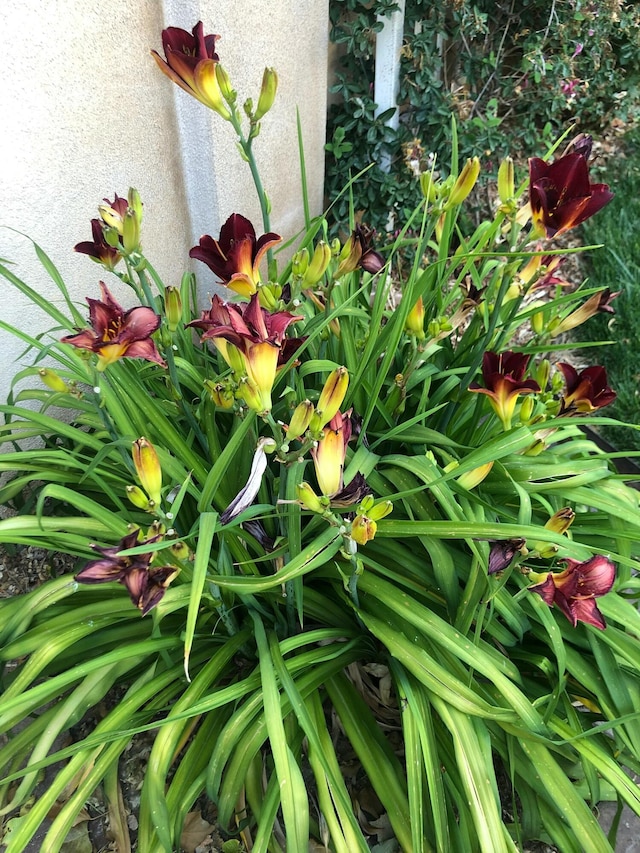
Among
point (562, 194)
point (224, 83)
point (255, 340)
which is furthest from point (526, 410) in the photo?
point (224, 83)

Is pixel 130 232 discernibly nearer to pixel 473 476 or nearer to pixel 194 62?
pixel 194 62

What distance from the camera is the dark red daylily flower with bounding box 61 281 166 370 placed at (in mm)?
812

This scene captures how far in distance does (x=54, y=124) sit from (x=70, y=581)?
1.09 meters

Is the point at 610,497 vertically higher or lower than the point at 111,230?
lower

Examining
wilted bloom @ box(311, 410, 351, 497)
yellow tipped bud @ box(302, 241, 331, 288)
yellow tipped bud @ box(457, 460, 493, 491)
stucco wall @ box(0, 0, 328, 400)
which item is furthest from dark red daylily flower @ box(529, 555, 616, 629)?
stucco wall @ box(0, 0, 328, 400)

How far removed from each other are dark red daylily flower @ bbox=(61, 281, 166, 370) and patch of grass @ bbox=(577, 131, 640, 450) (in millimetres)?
1826

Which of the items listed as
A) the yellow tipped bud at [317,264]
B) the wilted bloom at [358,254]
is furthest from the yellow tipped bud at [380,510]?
the wilted bloom at [358,254]

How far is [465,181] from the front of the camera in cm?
113

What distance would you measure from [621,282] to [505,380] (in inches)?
75.8

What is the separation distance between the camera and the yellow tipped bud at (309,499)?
30.1 inches

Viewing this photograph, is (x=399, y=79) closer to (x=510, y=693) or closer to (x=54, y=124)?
(x=54, y=124)

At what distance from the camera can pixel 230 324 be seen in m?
0.78

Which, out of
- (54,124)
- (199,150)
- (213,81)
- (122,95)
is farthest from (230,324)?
(199,150)

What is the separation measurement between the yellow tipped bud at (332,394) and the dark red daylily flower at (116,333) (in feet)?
0.83
